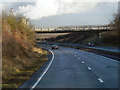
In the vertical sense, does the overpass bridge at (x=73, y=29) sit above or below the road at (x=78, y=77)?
above

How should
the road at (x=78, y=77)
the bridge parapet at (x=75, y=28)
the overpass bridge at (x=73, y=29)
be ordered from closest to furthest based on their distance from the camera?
1. the road at (x=78, y=77)
2. the overpass bridge at (x=73, y=29)
3. the bridge parapet at (x=75, y=28)

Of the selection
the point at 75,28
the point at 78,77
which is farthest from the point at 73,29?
the point at 78,77

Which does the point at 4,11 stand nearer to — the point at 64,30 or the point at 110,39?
the point at 64,30

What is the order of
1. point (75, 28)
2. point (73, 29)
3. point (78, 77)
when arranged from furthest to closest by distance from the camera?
1. point (75, 28)
2. point (73, 29)
3. point (78, 77)

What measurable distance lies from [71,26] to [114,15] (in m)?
21.7

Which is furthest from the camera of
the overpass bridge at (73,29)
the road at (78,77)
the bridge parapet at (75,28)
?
the bridge parapet at (75,28)

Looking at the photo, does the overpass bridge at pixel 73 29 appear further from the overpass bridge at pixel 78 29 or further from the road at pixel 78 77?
the road at pixel 78 77

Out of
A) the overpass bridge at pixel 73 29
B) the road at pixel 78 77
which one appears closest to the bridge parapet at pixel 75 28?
the overpass bridge at pixel 73 29

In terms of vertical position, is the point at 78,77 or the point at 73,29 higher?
the point at 73,29

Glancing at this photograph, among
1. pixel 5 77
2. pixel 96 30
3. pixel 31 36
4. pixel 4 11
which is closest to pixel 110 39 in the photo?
pixel 96 30

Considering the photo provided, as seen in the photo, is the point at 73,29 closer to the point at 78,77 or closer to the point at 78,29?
the point at 78,29

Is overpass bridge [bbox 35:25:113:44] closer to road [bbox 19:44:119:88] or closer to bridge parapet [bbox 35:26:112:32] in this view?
bridge parapet [bbox 35:26:112:32]

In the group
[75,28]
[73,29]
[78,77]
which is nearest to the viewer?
[78,77]

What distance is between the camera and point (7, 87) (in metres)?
11.0
